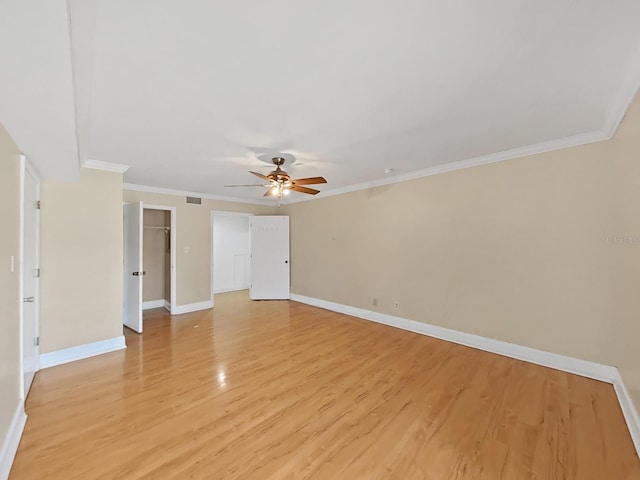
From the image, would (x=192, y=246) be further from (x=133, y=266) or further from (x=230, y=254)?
(x=230, y=254)

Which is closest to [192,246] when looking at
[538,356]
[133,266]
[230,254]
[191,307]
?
[191,307]

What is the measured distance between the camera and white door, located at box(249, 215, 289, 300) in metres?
6.25

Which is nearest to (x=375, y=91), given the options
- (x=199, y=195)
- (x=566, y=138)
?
(x=566, y=138)

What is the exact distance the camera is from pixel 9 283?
1.88 meters

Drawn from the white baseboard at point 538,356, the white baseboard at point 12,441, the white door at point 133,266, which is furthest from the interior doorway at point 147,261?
the white baseboard at point 538,356

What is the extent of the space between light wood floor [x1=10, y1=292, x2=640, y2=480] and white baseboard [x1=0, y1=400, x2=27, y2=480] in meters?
0.05

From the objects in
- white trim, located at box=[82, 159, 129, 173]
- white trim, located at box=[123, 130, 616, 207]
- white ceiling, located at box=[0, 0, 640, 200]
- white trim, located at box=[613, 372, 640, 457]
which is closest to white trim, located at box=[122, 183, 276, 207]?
white trim, located at box=[123, 130, 616, 207]

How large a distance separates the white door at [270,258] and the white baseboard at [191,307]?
3.37 feet

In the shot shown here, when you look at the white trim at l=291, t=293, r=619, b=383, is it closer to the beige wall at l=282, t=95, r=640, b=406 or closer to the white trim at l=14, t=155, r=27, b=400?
the beige wall at l=282, t=95, r=640, b=406

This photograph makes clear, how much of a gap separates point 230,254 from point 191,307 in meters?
2.39

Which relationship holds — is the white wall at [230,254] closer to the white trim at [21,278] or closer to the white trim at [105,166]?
the white trim at [105,166]

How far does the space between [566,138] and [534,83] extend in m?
1.45

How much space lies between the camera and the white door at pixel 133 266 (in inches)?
157

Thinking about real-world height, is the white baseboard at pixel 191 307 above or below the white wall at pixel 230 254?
below
